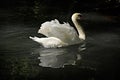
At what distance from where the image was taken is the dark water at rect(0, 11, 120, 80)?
9.17 meters

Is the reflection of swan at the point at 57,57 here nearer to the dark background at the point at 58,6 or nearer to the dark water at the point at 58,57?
the dark water at the point at 58,57

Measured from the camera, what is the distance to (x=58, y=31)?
11.4 m

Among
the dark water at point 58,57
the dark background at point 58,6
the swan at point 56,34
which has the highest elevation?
the dark background at point 58,6

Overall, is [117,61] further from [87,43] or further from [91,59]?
[87,43]

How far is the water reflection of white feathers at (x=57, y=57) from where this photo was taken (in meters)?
10.1

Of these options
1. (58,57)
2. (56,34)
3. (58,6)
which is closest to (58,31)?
(56,34)

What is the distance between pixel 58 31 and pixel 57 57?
40.4 inches

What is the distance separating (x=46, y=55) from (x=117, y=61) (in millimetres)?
1974

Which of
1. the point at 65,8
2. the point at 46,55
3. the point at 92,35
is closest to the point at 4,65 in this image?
the point at 46,55

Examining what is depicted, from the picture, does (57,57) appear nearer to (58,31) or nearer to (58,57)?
(58,57)

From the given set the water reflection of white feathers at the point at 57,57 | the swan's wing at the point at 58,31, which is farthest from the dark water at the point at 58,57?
the swan's wing at the point at 58,31

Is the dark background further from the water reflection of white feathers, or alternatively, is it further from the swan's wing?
the water reflection of white feathers

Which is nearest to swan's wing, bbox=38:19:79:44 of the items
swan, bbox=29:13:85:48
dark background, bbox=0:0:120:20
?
swan, bbox=29:13:85:48

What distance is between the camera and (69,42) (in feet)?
38.7
